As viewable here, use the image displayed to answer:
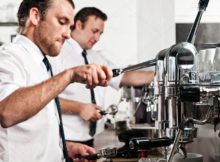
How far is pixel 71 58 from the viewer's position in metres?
2.45

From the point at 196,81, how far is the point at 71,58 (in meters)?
1.54

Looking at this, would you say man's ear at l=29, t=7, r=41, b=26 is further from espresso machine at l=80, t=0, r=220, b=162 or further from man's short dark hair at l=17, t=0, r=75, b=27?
espresso machine at l=80, t=0, r=220, b=162

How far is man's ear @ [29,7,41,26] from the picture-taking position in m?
1.43

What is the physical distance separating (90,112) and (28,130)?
0.81 metres

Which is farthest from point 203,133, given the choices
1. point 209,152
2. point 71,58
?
point 71,58

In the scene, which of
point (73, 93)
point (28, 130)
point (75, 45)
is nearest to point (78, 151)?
point (28, 130)

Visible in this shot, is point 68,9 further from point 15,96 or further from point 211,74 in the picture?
point 211,74

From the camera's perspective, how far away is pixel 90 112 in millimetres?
2119

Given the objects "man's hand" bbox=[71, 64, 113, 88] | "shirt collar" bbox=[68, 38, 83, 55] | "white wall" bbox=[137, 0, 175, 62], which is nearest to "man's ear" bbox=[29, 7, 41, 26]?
"man's hand" bbox=[71, 64, 113, 88]

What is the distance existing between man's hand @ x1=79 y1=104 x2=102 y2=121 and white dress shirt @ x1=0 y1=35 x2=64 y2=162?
700 mm

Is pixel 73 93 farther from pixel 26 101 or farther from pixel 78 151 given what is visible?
pixel 26 101

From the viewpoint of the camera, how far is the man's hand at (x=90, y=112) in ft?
6.94

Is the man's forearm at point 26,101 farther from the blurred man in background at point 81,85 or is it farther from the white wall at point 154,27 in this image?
the white wall at point 154,27

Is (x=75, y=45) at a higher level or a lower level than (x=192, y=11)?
lower
